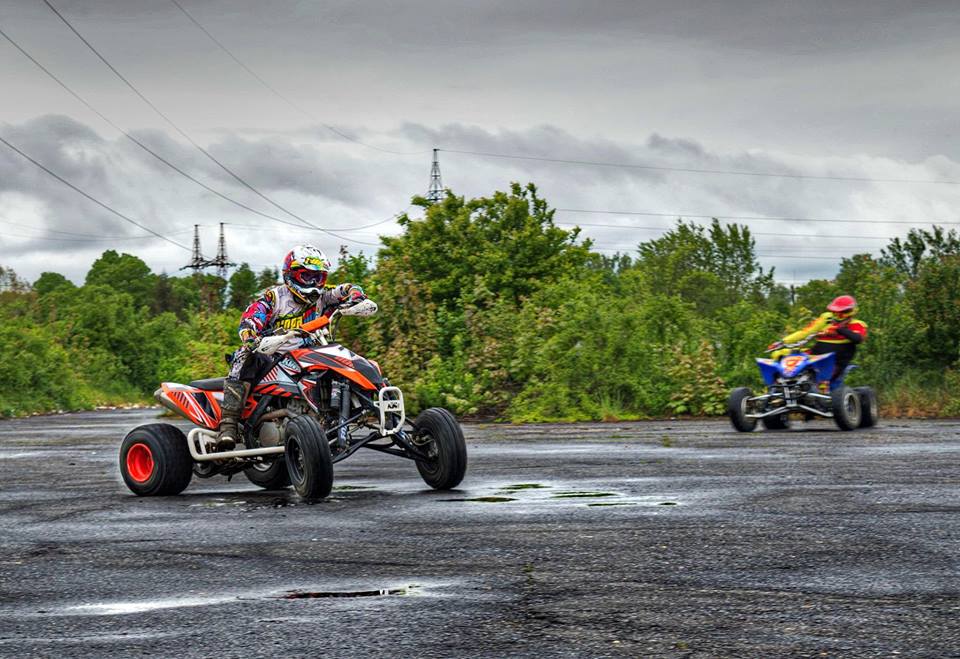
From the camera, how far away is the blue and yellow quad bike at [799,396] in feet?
69.1

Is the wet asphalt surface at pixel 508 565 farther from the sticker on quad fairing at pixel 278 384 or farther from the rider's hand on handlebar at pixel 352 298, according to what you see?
the rider's hand on handlebar at pixel 352 298

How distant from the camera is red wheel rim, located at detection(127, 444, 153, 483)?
11856 millimetres

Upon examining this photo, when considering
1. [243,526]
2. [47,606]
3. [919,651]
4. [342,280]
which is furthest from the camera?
[342,280]

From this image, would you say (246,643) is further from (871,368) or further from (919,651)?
(871,368)

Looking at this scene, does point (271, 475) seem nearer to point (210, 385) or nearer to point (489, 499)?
point (210, 385)

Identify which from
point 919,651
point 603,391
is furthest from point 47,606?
point 603,391

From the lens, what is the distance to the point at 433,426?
11.5 m

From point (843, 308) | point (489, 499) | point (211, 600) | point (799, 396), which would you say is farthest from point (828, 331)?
point (211, 600)

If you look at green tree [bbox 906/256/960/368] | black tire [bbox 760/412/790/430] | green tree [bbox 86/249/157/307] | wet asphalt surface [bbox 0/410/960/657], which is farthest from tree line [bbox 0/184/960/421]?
green tree [bbox 86/249/157/307]

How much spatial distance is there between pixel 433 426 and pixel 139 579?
4757mm

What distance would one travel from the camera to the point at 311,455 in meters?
10.5

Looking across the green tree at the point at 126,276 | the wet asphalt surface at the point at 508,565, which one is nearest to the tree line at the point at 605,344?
the wet asphalt surface at the point at 508,565

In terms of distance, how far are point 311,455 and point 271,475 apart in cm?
200

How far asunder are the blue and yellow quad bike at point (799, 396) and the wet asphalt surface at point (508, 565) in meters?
7.51
